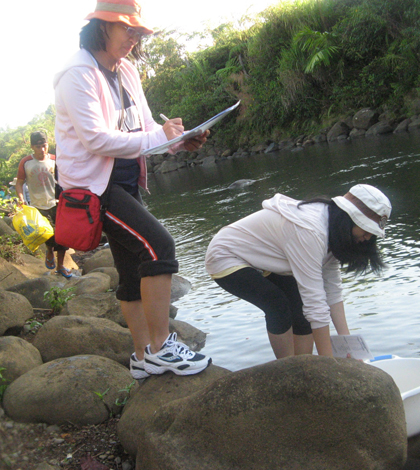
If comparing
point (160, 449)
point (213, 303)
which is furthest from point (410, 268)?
point (160, 449)

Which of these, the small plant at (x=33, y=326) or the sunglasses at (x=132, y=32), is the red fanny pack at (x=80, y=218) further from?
the small plant at (x=33, y=326)

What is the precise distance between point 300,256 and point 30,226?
4238 mm

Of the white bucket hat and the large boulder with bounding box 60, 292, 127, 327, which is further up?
the white bucket hat

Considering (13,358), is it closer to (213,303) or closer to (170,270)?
(170,270)

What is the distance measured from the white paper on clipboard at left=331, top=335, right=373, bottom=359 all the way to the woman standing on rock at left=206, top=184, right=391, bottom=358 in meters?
0.16

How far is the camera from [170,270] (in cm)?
277

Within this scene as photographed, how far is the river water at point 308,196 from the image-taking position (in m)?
4.43

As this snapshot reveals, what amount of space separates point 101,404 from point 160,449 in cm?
94

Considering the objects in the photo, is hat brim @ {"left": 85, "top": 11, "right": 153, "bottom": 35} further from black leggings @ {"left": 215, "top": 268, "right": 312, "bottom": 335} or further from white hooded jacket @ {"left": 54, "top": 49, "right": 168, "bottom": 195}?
black leggings @ {"left": 215, "top": 268, "right": 312, "bottom": 335}

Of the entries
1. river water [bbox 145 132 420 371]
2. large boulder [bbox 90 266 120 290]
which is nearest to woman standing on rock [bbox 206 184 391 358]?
river water [bbox 145 132 420 371]

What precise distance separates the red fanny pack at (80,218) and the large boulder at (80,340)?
57.2 inches

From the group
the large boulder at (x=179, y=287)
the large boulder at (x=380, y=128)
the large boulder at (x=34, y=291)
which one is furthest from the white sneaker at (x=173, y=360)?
the large boulder at (x=380, y=128)

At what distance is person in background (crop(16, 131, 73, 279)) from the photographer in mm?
6973

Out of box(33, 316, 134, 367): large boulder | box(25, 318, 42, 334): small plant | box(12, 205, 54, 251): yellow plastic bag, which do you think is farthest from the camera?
box(12, 205, 54, 251): yellow plastic bag
